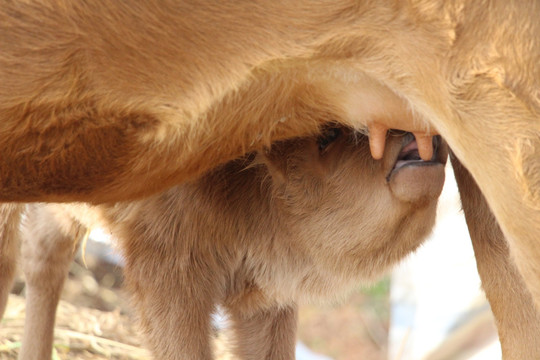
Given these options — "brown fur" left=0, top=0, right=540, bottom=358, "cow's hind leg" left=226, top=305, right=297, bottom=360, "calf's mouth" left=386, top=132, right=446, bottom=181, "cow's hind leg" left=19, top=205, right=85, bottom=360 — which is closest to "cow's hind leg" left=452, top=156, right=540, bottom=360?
"calf's mouth" left=386, top=132, right=446, bottom=181

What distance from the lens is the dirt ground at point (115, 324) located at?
3479mm

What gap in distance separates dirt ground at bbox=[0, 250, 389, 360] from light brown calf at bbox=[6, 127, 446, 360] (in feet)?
0.67

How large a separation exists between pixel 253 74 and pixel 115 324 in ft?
8.45

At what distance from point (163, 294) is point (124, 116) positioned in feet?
2.74

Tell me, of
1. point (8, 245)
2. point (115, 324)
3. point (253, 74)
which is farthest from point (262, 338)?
point (253, 74)

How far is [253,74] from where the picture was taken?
4.73ft

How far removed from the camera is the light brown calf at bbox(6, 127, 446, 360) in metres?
2.07

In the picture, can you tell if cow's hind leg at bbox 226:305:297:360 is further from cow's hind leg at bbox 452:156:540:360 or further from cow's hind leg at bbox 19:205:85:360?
cow's hind leg at bbox 452:156:540:360

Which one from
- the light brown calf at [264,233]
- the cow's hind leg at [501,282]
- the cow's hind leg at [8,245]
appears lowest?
the cow's hind leg at [501,282]

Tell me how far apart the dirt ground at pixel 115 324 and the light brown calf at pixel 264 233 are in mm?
204

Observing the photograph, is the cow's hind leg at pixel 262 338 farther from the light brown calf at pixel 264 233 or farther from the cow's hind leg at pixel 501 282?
the cow's hind leg at pixel 501 282

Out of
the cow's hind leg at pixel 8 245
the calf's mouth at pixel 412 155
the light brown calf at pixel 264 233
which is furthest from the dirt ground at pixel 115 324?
the calf's mouth at pixel 412 155

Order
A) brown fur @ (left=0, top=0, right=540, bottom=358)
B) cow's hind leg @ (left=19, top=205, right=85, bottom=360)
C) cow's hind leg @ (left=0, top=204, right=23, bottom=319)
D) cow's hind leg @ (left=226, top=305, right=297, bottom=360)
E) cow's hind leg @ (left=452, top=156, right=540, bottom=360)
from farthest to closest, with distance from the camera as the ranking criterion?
cow's hind leg @ (left=19, top=205, right=85, bottom=360) → cow's hind leg @ (left=0, top=204, right=23, bottom=319) → cow's hind leg @ (left=226, top=305, right=297, bottom=360) → cow's hind leg @ (left=452, top=156, right=540, bottom=360) → brown fur @ (left=0, top=0, right=540, bottom=358)

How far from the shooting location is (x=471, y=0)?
1.28m
